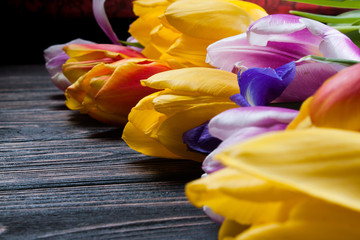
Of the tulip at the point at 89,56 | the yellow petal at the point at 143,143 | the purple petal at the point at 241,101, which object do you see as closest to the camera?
the purple petal at the point at 241,101

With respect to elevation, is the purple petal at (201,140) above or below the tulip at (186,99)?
below

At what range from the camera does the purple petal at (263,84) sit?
28 centimetres

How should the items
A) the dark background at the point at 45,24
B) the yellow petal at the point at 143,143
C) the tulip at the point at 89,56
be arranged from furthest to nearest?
1. the dark background at the point at 45,24
2. the tulip at the point at 89,56
3. the yellow petal at the point at 143,143

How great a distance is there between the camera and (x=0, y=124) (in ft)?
2.16

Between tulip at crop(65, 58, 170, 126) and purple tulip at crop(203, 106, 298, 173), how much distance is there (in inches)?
9.7

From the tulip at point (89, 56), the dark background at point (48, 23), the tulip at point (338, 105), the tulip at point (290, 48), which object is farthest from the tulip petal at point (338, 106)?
the dark background at point (48, 23)

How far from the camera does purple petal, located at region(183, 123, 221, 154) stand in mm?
316

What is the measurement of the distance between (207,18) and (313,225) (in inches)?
10.2

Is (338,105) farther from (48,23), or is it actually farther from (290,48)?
(48,23)

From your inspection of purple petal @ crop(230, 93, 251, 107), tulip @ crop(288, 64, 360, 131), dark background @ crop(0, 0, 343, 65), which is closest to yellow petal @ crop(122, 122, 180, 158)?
purple petal @ crop(230, 93, 251, 107)

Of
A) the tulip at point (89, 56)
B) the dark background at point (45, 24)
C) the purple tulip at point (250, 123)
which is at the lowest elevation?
the dark background at point (45, 24)

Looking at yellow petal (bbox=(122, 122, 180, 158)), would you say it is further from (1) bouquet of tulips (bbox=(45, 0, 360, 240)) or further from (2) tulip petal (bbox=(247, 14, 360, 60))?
(2) tulip petal (bbox=(247, 14, 360, 60))

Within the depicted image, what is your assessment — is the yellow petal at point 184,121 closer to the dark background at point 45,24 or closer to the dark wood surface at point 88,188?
the dark wood surface at point 88,188

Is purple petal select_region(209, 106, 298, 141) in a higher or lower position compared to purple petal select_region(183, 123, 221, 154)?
higher
